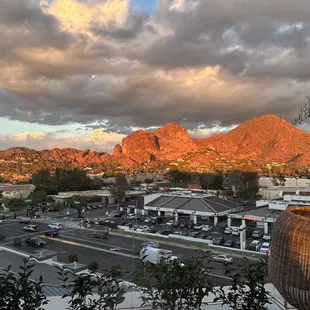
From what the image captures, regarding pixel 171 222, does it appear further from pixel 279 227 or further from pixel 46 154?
pixel 46 154

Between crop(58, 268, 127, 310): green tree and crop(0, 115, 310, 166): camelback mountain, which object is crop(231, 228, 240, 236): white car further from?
crop(0, 115, 310, 166): camelback mountain

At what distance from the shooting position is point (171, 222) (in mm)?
31125

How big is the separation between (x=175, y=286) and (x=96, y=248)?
1809 cm

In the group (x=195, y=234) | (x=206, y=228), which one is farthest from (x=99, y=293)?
(x=206, y=228)

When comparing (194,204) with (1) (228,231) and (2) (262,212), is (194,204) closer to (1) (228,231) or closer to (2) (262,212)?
(1) (228,231)

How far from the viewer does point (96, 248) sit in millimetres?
21906

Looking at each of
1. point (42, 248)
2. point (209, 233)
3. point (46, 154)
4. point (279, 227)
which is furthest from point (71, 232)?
point (46, 154)

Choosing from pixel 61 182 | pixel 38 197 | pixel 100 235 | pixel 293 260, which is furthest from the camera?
pixel 61 182

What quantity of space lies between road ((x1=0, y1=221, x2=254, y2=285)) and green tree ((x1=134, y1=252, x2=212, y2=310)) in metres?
10.5

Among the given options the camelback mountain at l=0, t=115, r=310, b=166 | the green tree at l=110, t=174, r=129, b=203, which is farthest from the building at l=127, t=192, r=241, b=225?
the camelback mountain at l=0, t=115, r=310, b=166

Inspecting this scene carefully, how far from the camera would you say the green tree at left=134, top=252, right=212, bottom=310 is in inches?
183

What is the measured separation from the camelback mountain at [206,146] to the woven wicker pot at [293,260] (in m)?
131

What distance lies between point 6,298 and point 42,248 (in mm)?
18771

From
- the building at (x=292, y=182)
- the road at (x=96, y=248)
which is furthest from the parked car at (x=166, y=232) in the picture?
the building at (x=292, y=182)
